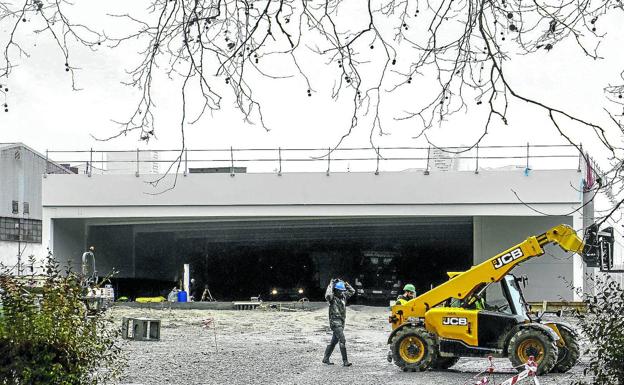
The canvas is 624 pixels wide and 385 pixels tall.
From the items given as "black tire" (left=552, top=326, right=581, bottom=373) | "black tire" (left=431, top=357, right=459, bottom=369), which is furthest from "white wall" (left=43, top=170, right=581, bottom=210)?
"black tire" (left=552, top=326, right=581, bottom=373)

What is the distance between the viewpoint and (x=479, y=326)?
679 inches

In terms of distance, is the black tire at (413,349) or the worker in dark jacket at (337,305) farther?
the worker in dark jacket at (337,305)

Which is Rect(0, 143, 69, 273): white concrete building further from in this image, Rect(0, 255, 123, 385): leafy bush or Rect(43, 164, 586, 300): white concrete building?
Rect(0, 255, 123, 385): leafy bush

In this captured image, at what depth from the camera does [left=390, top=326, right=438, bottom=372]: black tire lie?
17.2 metres

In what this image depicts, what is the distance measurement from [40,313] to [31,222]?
140ft

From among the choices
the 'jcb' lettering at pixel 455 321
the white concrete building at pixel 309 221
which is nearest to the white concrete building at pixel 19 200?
the white concrete building at pixel 309 221

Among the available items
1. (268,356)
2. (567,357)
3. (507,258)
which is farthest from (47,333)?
(268,356)

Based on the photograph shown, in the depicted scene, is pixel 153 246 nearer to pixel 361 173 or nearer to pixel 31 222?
pixel 31 222

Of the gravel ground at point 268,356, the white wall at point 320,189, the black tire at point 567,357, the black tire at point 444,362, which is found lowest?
the gravel ground at point 268,356

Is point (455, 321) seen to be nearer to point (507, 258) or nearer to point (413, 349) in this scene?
point (413, 349)

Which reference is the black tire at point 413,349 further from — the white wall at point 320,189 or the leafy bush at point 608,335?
the white wall at point 320,189

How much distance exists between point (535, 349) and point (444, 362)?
214 centimetres

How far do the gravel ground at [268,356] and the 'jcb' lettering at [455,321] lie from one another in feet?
3.13

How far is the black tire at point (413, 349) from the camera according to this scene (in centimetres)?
1717
